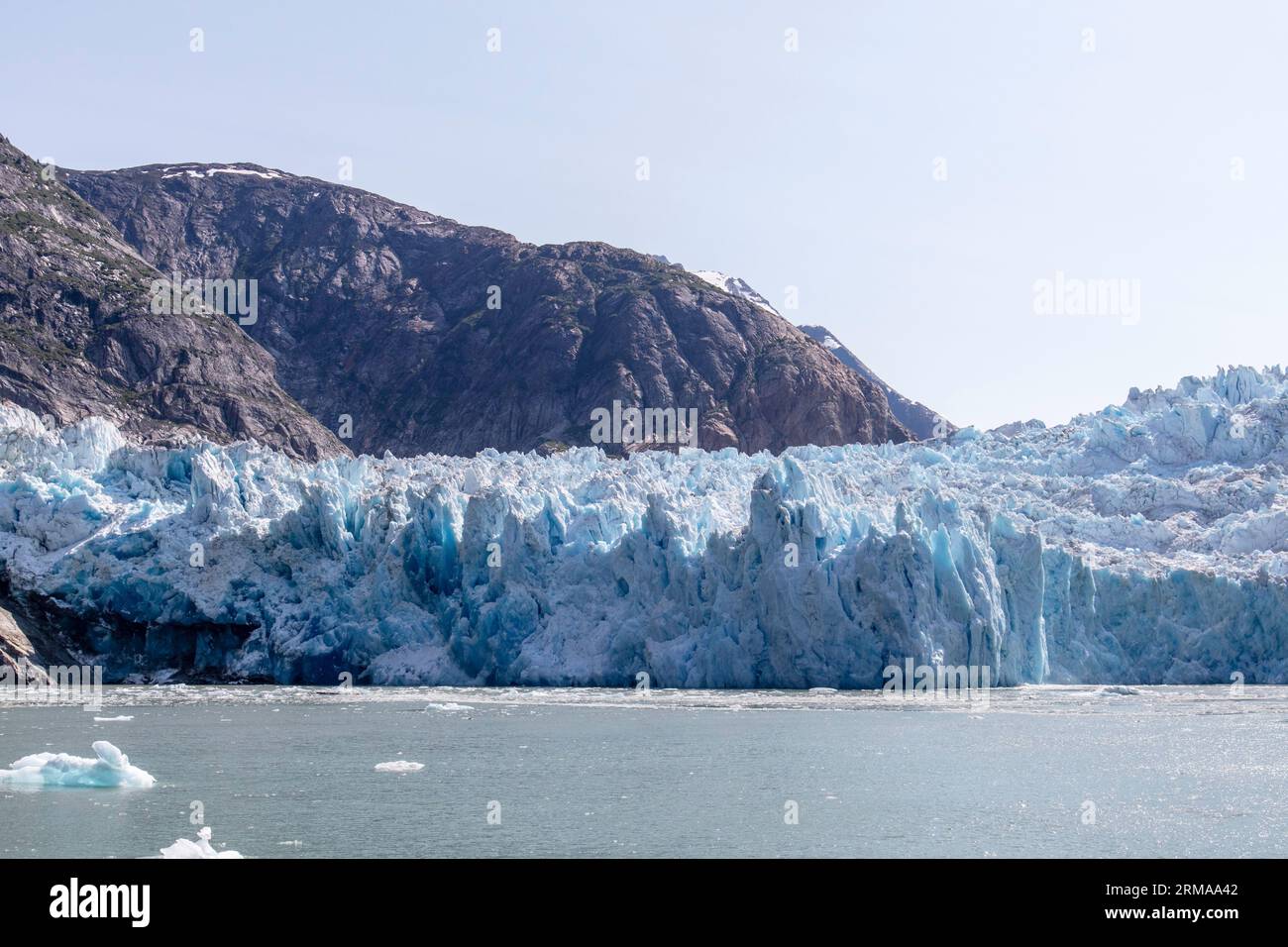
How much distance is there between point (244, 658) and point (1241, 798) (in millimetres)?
27469

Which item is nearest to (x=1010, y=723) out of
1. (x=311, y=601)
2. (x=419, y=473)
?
(x=311, y=601)

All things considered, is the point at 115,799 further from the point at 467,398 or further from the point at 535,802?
the point at 467,398

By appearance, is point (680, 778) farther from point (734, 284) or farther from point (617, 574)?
point (734, 284)

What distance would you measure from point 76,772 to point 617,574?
18.9 metres

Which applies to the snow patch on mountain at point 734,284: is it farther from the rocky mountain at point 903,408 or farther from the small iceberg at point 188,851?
the small iceberg at point 188,851

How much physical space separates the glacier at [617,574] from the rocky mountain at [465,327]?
44705mm

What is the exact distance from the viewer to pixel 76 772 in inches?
738

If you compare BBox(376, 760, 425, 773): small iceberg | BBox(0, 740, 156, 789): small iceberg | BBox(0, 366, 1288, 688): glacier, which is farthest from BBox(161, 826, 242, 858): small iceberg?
BBox(0, 366, 1288, 688): glacier

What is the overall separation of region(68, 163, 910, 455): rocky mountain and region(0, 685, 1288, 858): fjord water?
55662 mm

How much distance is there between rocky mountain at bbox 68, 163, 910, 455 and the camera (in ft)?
292

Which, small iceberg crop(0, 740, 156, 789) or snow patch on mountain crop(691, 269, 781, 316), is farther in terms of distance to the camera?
snow patch on mountain crop(691, 269, 781, 316)

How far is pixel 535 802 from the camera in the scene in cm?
1828

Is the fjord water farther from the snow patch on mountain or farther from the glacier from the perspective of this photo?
the snow patch on mountain

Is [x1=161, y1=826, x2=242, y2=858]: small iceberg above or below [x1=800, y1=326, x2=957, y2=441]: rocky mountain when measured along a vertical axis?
below
